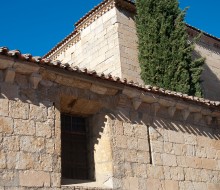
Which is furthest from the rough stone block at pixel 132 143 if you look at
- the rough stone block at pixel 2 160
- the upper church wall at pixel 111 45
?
the upper church wall at pixel 111 45

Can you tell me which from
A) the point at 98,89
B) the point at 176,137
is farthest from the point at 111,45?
the point at 98,89

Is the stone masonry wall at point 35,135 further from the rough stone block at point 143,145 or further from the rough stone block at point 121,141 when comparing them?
the rough stone block at point 143,145

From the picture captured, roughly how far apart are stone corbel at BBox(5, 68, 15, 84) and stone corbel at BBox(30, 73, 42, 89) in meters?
0.32

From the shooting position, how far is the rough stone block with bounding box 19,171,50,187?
5191 millimetres

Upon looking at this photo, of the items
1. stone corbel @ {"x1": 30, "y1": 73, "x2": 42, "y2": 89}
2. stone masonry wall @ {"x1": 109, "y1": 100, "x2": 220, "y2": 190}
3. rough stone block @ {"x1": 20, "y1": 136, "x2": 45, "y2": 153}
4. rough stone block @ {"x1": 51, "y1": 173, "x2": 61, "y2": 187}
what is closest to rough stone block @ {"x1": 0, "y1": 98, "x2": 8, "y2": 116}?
rough stone block @ {"x1": 20, "y1": 136, "x2": 45, "y2": 153}

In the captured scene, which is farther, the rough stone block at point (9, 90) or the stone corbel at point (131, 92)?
the stone corbel at point (131, 92)

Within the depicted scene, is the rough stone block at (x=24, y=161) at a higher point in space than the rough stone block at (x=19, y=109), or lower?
lower

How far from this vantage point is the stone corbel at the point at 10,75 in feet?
18.2

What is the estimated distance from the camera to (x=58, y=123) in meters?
5.96

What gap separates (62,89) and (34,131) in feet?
3.22

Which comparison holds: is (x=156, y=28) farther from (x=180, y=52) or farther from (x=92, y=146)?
(x=92, y=146)

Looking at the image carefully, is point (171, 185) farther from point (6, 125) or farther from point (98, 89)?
point (6, 125)

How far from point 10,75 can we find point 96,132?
2022 millimetres

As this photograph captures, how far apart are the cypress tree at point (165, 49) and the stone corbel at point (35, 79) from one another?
4869 mm
